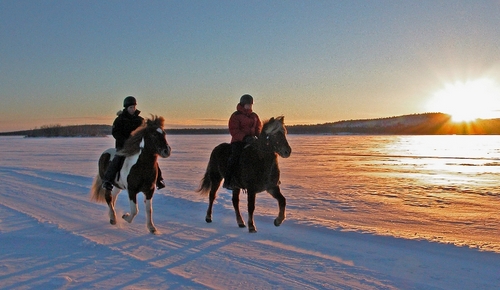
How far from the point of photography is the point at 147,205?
22.1ft

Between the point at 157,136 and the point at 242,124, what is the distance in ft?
4.96

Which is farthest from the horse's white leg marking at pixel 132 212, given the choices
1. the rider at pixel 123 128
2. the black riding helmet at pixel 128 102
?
the black riding helmet at pixel 128 102

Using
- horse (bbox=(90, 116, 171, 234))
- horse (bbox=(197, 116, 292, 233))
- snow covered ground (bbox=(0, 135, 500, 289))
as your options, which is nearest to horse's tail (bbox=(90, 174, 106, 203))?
snow covered ground (bbox=(0, 135, 500, 289))

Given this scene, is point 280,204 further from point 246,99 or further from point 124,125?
point 124,125

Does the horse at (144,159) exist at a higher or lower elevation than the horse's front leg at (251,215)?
higher

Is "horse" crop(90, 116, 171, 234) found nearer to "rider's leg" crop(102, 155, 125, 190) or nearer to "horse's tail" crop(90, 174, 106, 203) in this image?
"rider's leg" crop(102, 155, 125, 190)

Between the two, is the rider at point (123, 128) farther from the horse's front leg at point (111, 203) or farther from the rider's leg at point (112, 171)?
the horse's front leg at point (111, 203)

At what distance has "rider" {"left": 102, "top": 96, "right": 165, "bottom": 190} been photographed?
712 centimetres

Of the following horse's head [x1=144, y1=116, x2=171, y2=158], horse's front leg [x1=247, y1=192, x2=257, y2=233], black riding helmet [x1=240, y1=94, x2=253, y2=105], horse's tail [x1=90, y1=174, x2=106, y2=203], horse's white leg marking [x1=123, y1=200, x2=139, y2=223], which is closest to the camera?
horse's head [x1=144, y1=116, x2=171, y2=158]

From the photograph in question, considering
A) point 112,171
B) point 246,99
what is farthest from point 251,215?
point 112,171

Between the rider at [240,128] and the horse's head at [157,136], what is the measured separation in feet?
3.93

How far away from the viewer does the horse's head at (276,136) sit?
648 cm

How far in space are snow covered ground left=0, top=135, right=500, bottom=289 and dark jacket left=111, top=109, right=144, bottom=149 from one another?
5.04 ft

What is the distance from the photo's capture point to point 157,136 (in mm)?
6508
